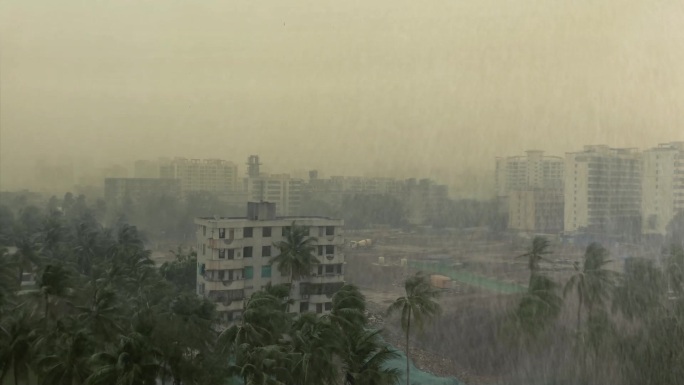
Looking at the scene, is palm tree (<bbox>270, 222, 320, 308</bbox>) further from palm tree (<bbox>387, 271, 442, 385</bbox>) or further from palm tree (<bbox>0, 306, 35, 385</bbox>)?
palm tree (<bbox>0, 306, 35, 385</bbox>)

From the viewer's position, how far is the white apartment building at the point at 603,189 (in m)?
18.6

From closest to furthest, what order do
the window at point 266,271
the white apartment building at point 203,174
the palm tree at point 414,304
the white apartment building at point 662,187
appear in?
the palm tree at point 414,304 → the window at point 266,271 → the white apartment building at point 662,187 → the white apartment building at point 203,174

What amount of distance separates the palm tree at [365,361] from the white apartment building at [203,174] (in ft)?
43.1

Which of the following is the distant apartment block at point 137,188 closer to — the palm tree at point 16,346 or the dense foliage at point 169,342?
the dense foliage at point 169,342

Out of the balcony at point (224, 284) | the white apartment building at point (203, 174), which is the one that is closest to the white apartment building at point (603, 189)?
the white apartment building at point (203, 174)

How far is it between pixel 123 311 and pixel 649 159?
690 inches

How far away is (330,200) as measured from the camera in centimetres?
1988

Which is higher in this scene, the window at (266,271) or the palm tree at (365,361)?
the window at (266,271)

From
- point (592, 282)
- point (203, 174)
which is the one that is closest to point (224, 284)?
point (592, 282)

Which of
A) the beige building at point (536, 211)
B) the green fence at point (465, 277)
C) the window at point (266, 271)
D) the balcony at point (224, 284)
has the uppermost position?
the beige building at point (536, 211)

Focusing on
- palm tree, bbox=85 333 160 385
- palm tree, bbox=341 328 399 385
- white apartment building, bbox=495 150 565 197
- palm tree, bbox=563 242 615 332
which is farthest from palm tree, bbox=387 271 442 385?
white apartment building, bbox=495 150 565 197

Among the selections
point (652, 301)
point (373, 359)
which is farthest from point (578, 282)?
point (373, 359)

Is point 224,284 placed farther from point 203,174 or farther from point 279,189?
point 203,174

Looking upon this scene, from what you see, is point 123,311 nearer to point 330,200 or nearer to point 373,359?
point 373,359
